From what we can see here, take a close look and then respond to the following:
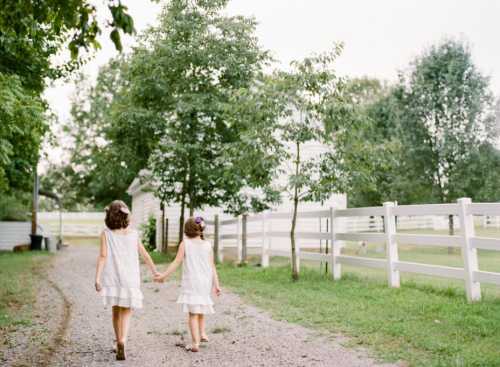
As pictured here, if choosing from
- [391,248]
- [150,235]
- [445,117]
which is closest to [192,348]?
[391,248]

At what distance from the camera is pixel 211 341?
682cm

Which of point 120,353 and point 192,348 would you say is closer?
point 120,353

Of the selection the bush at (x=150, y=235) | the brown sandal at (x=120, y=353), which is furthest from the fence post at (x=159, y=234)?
the brown sandal at (x=120, y=353)

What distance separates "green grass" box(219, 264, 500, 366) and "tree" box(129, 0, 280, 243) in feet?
24.1

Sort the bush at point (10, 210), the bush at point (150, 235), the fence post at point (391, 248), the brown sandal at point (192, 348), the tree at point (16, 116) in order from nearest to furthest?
1. the brown sandal at point (192, 348)
2. the tree at point (16, 116)
3. the fence post at point (391, 248)
4. the bush at point (150, 235)
5. the bush at point (10, 210)

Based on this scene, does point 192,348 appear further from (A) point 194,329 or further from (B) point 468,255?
(B) point 468,255

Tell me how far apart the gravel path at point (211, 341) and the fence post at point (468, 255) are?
2.84 meters

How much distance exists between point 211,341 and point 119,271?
147cm

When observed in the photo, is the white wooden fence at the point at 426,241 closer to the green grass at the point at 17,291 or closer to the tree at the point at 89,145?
the green grass at the point at 17,291

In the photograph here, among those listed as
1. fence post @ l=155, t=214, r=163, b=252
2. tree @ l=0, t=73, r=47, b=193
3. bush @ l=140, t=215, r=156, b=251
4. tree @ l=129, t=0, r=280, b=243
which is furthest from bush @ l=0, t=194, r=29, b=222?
tree @ l=0, t=73, r=47, b=193

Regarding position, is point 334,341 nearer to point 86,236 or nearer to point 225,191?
point 225,191

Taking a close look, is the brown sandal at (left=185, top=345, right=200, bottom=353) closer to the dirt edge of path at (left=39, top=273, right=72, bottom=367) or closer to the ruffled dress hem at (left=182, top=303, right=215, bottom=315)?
the ruffled dress hem at (left=182, top=303, right=215, bottom=315)

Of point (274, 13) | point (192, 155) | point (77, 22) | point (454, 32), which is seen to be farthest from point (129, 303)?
point (274, 13)

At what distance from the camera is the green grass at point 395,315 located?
6031mm
